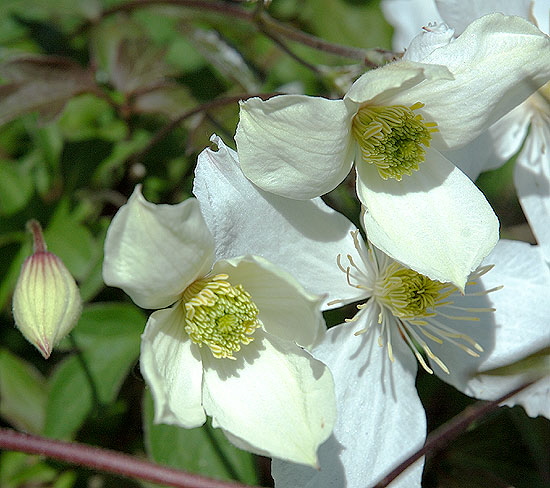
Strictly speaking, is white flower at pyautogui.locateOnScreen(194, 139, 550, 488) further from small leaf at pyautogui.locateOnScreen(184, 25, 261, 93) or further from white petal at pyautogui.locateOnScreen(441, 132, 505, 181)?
small leaf at pyautogui.locateOnScreen(184, 25, 261, 93)

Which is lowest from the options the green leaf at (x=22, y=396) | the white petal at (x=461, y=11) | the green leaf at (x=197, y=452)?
the green leaf at (x=22, y=396)

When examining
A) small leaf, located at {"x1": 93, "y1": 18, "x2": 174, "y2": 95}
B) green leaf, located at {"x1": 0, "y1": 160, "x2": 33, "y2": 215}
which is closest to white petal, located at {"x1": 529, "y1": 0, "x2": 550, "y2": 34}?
small leaf, located at {"x1": 93, "y1": 18, "x2": 174, "y2": 95}

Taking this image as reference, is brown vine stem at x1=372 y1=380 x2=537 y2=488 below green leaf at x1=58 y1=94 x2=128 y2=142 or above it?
below

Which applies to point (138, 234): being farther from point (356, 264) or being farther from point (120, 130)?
point (120, 130)

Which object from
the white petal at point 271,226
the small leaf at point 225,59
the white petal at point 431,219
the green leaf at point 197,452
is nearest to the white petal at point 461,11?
the white petal at point 431,219

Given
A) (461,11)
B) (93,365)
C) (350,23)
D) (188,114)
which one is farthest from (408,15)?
(93,365)

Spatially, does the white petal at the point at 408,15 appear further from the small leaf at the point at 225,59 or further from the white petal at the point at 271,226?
the white petal at the point at 271,226

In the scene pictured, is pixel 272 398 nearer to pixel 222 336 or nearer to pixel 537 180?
pixel 222 336
